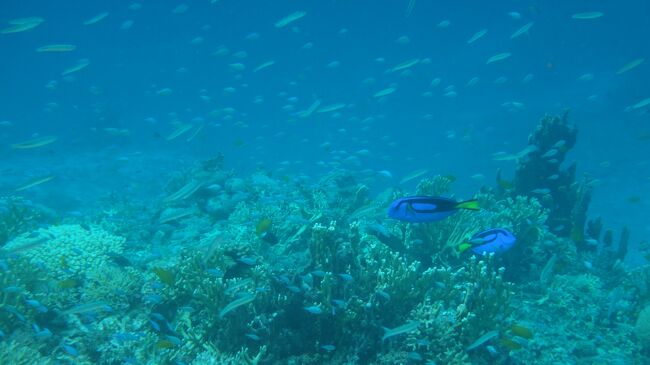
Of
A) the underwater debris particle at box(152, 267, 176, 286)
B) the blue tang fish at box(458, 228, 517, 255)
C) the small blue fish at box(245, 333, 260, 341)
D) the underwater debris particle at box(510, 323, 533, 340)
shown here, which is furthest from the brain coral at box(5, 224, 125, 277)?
the underwater debris particle at box(510, 323, 533, 340)

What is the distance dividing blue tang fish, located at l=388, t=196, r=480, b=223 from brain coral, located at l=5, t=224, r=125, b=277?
614 centimetres

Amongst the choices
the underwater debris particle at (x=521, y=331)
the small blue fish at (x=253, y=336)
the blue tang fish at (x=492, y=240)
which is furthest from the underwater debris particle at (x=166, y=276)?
the underwater debris particle at (x=521, y=331)

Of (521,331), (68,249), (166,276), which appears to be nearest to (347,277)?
(521,331)

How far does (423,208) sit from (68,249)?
25.1 feet

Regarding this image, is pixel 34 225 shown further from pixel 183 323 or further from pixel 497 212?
pixel 497 212

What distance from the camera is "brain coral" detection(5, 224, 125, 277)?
7430mm

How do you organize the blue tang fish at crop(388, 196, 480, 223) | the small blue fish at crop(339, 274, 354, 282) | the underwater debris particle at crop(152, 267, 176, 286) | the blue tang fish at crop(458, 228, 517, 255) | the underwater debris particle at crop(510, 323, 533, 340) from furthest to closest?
the underwater debris particle at crop(152, 267, 176, 286), the blue tang fish at crop(458, 228, 517, 255), the underwater debris particle at crop(510, 323, 533, 340), the small blue fish at crop(339, 274, 354, 282), the blue tang fish at crop(388, 196, 480, 223)

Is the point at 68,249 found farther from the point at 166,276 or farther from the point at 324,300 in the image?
the point at 324,300

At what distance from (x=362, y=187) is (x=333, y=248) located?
650 centimetres

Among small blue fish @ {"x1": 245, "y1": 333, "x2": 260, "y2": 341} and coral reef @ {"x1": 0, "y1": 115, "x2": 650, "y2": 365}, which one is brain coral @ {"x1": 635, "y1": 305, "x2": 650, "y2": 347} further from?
small blue fish @ {"x1": 245, "y1": 333, "x2": 260, "y2": 341}

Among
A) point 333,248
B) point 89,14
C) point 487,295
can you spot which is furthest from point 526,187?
point 89,14

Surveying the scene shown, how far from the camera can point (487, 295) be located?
17.9 ft

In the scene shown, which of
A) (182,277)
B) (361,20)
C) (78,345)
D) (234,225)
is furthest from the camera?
(361,20)

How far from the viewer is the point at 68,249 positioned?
8086 millimetres
